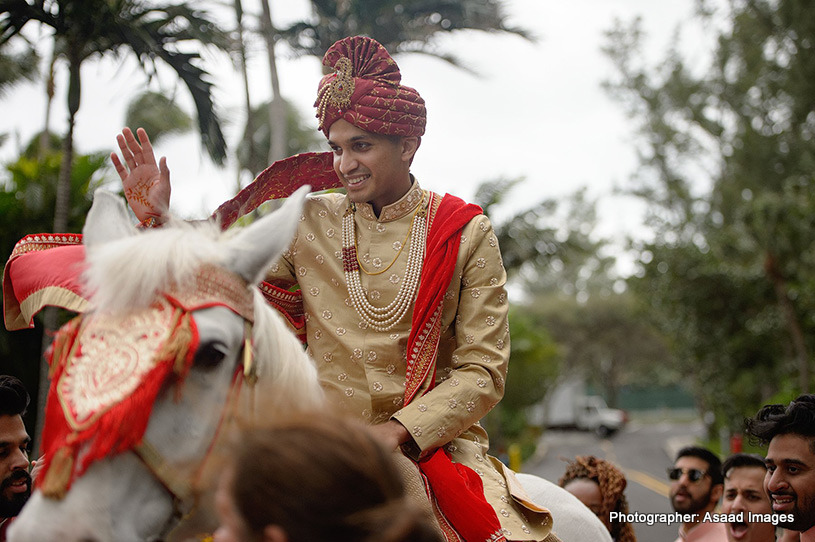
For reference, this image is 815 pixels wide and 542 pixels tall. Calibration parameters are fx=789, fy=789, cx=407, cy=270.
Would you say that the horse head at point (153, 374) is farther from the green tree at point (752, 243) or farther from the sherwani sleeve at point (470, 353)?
the green tree at point (752, 243)

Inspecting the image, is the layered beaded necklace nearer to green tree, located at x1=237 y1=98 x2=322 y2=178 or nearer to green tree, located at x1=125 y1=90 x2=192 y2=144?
green tree, located at x1=237 y1=98 x2=322 y2=178

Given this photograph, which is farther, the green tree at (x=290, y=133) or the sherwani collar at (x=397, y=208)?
the green tree at (x=290, y=133)

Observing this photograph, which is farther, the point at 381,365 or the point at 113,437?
the point at 381,365

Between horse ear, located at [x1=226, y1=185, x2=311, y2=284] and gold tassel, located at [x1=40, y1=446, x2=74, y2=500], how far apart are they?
587 millimetres

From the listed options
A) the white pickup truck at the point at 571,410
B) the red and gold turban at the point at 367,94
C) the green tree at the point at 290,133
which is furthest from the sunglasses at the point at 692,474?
the white pickup truck at the point at 571,410

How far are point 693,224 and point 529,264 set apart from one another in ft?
Answer: 58.7

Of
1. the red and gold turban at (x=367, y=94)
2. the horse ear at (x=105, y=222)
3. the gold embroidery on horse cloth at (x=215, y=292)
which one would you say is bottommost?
the gold embroidery on horse cloth at (x=215, y=292)

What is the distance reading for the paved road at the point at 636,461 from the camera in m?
17.1

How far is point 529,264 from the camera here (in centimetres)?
1531

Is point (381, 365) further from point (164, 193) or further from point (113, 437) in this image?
point (113, 437)

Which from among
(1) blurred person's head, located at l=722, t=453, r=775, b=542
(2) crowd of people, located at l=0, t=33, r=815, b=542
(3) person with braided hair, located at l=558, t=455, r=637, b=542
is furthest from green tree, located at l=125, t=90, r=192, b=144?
(2) crowd of people, located at l=0, t=33, r=815, b=542

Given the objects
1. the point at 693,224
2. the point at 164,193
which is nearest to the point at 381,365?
the point at 164,193

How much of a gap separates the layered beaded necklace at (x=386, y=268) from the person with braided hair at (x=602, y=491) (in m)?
3.26

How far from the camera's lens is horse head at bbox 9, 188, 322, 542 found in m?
1.56
